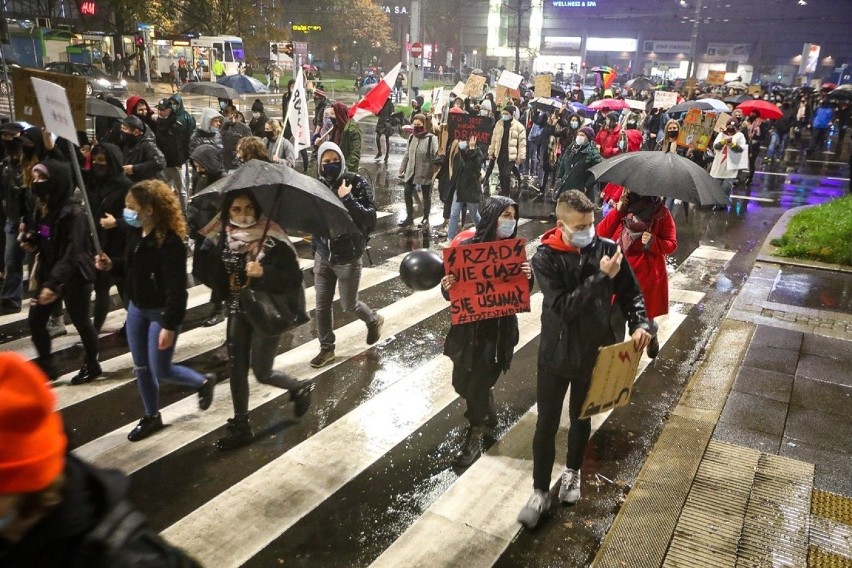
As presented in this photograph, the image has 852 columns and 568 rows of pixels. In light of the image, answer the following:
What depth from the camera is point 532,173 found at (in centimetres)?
1847

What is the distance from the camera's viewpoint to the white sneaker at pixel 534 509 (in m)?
4.16

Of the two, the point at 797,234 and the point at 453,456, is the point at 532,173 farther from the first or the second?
the point at 453,456

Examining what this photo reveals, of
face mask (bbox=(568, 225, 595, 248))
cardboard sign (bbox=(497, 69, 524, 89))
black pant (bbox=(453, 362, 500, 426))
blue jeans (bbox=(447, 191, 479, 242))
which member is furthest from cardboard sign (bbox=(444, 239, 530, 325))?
cardboard sign (bbox=(497, 69, 524, 89))

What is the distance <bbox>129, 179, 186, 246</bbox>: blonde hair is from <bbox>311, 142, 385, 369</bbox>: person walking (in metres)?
1.54

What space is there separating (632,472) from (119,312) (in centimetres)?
581

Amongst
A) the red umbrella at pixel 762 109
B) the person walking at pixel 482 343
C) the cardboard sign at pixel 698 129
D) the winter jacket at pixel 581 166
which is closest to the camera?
the person walking at pixel 482 343

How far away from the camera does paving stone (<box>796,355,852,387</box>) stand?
648cm

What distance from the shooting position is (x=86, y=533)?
1.59 meters

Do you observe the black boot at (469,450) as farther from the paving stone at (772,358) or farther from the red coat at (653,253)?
the paving stone at (772,358)

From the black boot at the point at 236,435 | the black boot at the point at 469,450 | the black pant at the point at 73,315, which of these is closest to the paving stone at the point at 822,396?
the black boot at the point at 469,450

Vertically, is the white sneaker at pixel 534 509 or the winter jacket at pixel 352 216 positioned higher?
the winter jacket at pixel 352 216

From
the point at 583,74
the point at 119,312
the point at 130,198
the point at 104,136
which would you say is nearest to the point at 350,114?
the point at 104,136

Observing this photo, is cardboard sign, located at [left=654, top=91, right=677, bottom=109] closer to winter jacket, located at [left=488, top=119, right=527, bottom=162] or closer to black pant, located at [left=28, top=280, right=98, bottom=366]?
winter jacket, located at [left=488, top=119, right=527, bottom=162]

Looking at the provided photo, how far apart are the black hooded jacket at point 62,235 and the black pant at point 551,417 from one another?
3.91 m
